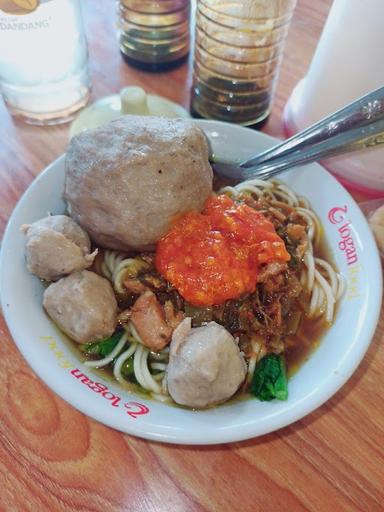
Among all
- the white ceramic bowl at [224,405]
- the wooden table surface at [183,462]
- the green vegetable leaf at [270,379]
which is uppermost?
the white ceramic bowl at [224,405]

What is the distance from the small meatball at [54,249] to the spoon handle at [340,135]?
2.39 ft

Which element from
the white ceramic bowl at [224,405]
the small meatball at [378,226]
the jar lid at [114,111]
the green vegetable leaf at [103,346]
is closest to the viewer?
the white ceramic bowl at [224,405]

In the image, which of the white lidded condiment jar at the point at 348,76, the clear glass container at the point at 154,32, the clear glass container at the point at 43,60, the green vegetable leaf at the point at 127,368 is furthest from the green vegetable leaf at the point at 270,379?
the clear glass container at the point at 154,32

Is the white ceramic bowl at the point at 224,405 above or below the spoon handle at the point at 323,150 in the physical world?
below

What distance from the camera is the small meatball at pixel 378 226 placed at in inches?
59.7

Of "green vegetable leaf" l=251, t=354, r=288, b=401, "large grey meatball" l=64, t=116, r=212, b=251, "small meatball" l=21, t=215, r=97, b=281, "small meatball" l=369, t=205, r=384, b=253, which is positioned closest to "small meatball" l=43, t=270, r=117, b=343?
"small meatball" l=21, t=215, r=97, b=281

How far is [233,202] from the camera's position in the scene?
1.51m

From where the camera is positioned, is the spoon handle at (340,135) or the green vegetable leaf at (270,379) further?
the spoon handle at (340,135)

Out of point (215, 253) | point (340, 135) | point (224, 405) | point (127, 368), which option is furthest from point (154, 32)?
point (224, 405)

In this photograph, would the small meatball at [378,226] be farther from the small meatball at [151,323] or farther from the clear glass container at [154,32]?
the clear glass container at [154,32]

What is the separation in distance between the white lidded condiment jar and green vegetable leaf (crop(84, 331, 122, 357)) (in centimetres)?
99

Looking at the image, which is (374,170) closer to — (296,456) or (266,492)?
(296,456)

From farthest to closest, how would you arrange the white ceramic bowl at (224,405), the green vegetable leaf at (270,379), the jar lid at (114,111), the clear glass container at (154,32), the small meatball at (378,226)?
the clear glass container at (154,32)
the jar lid at (114,111)
the small meatball at (378,226)
the green vegetable leaf at (270,379)
the white ceramic bowl at (224,405)

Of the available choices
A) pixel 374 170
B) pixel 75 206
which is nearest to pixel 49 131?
pixel 75 206
